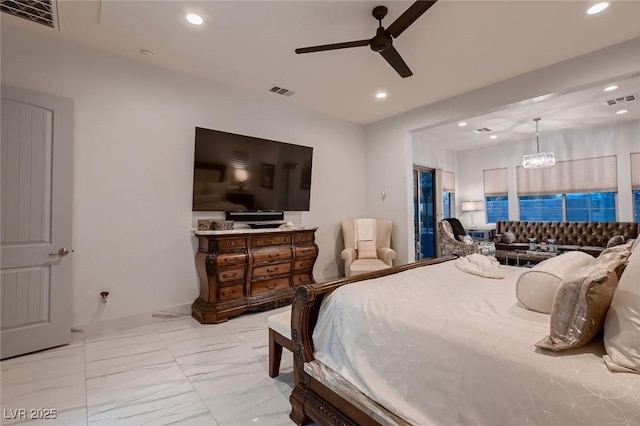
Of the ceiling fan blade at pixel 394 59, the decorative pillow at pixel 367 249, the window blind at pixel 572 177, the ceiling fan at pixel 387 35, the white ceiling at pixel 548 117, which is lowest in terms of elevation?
the decorative pillow at pixel 367 249

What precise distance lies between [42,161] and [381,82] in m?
3.76

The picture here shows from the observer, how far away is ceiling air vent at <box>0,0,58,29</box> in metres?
2.38

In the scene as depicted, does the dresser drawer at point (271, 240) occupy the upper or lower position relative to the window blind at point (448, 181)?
lower

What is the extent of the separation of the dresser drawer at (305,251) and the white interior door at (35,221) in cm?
249

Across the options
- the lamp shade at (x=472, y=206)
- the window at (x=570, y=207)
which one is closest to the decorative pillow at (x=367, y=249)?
the lamp shade at (x=472, y=206)

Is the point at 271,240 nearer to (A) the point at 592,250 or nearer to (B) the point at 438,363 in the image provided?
(B) the point at 438,363

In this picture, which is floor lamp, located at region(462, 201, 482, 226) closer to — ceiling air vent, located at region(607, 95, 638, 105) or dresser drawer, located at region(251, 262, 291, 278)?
ceiling air vent, located at region(607, 95, 638, 105)

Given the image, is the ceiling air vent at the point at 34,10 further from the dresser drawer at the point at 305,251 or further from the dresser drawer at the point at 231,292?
the dresser drawer at the point at 305,251

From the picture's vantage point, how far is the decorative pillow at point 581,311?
1.04 meters

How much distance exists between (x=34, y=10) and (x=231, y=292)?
3.17 metres

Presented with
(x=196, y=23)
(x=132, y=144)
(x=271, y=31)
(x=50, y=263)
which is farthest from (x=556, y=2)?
(x=50, y=263)

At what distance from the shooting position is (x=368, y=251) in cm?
494

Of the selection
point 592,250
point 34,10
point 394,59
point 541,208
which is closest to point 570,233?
point 592,250

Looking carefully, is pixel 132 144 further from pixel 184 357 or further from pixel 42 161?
pixel 184 357
